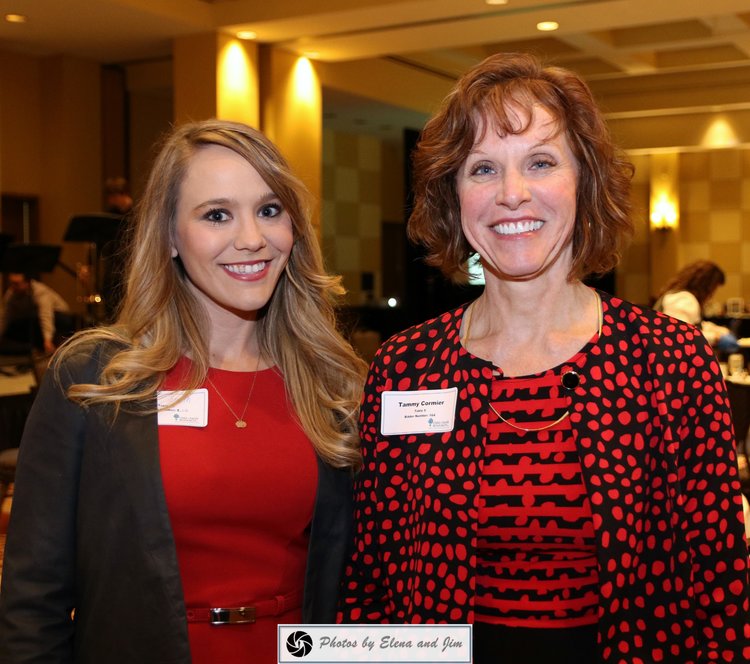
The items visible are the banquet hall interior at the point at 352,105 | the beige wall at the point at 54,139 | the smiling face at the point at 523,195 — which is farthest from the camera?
the beige wall at the point at 54,139

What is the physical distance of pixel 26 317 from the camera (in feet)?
32.4

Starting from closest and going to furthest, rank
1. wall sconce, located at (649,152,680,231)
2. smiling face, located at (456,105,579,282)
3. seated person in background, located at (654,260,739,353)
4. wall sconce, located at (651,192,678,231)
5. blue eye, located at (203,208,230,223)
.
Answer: smiling face, located at (456,105,579,282)
blue eye, located at (203,208,230,223)
seated person in background, located at (654,260,739,353)
wall sconce, located at (649,152,680,231)
wall sconce, located at (651,192,678,231)

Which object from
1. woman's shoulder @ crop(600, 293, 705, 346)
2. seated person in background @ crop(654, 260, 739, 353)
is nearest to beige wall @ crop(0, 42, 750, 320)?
seated person in background @ crop(654, 260, 739, 353)

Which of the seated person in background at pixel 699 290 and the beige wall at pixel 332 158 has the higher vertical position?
Result: the beige wall at pixel 332 158

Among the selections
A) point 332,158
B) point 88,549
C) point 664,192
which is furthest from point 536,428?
point 664,192

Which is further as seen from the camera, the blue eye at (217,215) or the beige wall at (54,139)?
the beige wall at (54,139)

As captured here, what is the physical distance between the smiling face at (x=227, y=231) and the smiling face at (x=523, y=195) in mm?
436

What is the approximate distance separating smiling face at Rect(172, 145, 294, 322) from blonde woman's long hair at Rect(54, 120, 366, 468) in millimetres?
29

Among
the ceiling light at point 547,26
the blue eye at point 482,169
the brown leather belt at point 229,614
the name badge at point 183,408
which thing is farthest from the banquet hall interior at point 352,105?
the blue eye at point 482,169

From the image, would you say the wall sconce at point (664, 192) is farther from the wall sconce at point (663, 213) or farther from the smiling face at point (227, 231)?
the smiling face at point (227, 231)

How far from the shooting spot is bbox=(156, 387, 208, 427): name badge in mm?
1737

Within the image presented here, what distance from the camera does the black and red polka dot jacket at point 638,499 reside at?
58.0 inches

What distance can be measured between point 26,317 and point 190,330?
8699 mm

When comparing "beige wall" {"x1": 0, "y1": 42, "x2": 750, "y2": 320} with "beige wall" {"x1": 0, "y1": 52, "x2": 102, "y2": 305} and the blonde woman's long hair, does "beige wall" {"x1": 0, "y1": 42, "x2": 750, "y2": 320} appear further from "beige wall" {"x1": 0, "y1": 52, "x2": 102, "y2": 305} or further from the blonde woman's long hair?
the blonde woman's long hair
